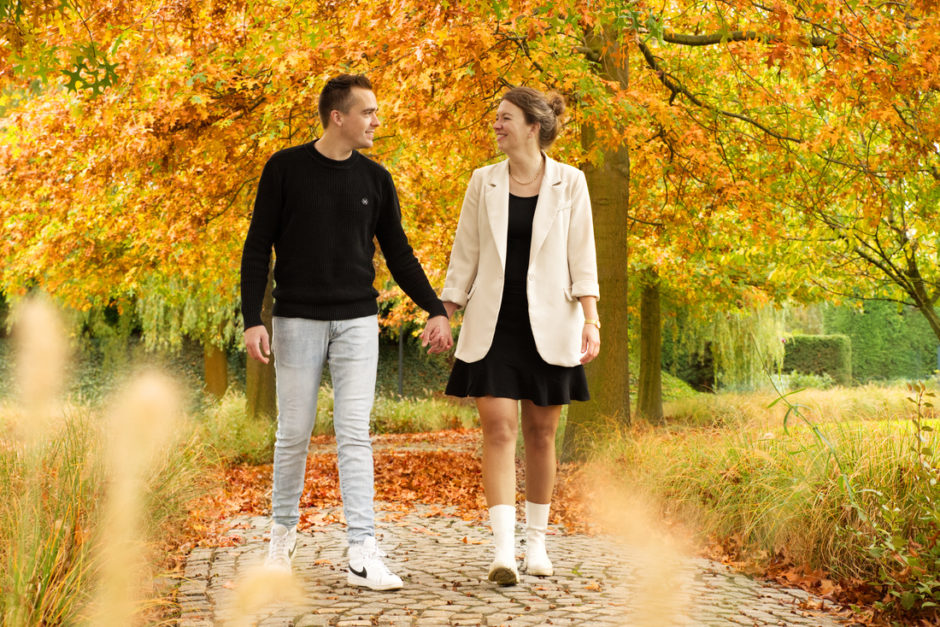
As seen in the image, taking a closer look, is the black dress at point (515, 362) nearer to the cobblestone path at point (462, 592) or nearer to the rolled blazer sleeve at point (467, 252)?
the rolled blazer sleeve at point (467, 252)

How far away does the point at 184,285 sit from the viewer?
16016 millimetres

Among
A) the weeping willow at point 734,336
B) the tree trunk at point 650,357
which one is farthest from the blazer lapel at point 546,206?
the weeping willow at point 734,336

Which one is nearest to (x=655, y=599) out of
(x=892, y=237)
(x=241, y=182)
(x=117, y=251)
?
(x=241, y=182)

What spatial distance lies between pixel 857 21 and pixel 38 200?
8740 millimetres

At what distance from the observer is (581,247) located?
4.27 metres

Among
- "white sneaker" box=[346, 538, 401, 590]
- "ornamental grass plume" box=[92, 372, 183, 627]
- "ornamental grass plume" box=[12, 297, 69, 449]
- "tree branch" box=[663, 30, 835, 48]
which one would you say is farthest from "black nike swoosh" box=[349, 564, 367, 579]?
"tree branch" box=[663, 30, 835, 48]

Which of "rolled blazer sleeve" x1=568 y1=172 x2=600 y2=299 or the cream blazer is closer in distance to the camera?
the cream blazer

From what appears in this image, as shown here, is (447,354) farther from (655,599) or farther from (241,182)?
(655,599)

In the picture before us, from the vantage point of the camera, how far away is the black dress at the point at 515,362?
13.4 ft

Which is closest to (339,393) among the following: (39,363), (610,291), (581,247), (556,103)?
(581,247)

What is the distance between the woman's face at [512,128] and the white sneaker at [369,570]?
185 centimetres

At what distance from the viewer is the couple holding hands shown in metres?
3.96

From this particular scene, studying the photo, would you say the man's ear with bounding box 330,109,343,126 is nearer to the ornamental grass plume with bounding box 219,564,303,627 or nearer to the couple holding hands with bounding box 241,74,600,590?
the couple holding hands with bounding box 241,74,600,590

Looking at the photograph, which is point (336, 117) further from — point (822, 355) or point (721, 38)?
point (822, 355)
